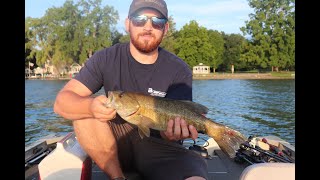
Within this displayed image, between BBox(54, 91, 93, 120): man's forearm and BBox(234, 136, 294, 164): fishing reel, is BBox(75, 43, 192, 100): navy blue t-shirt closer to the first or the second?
BBox(54, 91, 93, 120): man's forearm

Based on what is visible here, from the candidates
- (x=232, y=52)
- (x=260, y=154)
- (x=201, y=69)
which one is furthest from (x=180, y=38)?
(x=260, y=154)

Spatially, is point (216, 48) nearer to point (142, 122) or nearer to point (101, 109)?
point (142, 122)

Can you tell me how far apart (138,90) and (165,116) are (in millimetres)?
520

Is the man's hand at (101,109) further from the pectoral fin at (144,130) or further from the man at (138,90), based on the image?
the pectoral fin at (144,130)

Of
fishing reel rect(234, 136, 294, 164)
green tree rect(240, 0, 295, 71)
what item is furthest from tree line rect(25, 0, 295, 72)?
fishing reel rect(234, 136, 294, 164)

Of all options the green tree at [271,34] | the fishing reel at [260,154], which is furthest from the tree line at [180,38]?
the fishing reel at [260,154]

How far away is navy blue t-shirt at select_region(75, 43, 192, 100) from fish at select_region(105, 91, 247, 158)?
374 mm

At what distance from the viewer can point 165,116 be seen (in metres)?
3.11

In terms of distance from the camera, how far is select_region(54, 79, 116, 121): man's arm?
2918mm

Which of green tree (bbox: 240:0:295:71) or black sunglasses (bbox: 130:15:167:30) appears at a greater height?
green tree (bbox: 240:0:295:71)

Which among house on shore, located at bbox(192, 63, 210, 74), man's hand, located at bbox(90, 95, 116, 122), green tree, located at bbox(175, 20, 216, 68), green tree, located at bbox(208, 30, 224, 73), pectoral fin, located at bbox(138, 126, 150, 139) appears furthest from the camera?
green tree, located at bbox(208, 30, 224, 73)
